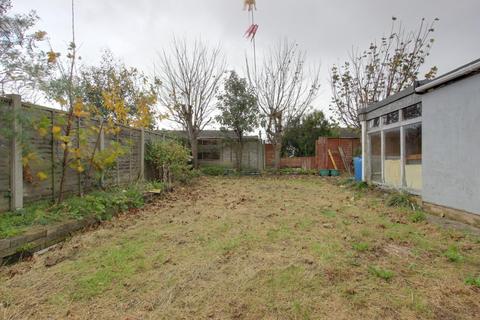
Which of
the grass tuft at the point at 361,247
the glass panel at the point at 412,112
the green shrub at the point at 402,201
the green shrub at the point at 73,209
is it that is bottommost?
the grass tuft at the point at 361,247

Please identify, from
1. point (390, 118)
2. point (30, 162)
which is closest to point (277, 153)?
point (390, 118)

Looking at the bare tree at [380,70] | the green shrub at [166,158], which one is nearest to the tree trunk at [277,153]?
the bare tree at [380,70]

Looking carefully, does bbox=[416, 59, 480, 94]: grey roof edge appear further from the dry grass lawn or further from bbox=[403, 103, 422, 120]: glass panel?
the dry grass lawn

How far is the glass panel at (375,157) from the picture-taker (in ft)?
26.7

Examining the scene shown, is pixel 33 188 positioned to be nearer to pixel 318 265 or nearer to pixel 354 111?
pixel 318 265

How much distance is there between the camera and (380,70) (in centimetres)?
1283

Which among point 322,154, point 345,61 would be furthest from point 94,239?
point 345,61

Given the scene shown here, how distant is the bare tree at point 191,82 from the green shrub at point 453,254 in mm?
12677

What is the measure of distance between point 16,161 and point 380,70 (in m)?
14.0

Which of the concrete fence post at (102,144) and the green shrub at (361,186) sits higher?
the concrete fence post at (102,144)

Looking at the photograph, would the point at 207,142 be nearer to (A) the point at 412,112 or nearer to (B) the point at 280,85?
(B) the point at 280,85

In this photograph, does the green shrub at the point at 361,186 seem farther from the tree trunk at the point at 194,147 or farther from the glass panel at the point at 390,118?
the tree trunk at the point at 194,147

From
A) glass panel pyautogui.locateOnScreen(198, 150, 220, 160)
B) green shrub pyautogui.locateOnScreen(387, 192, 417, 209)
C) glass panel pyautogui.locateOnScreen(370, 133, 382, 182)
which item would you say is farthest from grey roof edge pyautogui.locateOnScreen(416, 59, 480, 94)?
glass panel pyautogui.locateOnScreen(198, 150, 220, 160)

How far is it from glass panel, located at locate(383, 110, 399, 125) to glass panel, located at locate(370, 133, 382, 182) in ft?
2.25
